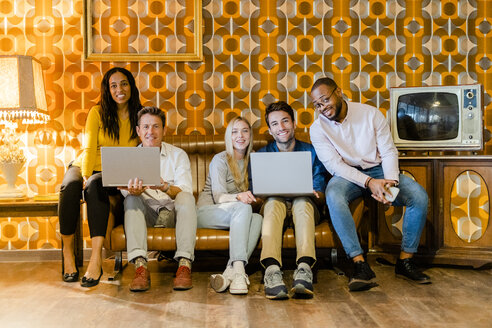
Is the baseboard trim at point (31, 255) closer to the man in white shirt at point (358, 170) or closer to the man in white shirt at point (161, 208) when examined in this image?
the man in white shirt at point (161, 208)

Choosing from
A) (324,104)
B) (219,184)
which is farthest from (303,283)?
(324,104)

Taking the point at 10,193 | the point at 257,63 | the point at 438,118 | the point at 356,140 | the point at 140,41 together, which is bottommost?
the point at 10,193

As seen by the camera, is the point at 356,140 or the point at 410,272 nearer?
the point at 410,272

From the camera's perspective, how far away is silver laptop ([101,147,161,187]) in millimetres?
2230

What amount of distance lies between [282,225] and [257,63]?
1364 mm

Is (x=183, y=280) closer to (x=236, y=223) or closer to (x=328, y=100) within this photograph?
(x=236, y=223)

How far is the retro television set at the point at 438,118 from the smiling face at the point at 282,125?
77 cm

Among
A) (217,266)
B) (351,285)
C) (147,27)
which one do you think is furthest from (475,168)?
(147,27)

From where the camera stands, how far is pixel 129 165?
2.25m

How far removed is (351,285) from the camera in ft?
7.27

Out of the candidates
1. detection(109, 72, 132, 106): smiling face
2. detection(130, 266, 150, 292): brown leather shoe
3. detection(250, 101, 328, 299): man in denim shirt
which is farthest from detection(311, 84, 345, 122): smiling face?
detection(130, 266, 150, 292): brown leather shoe

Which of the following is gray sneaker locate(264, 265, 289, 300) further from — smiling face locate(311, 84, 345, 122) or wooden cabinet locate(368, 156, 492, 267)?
wooden cabinet locate(368, 156, 492, 267)

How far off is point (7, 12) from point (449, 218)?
3.19 meters

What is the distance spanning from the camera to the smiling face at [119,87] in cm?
273
